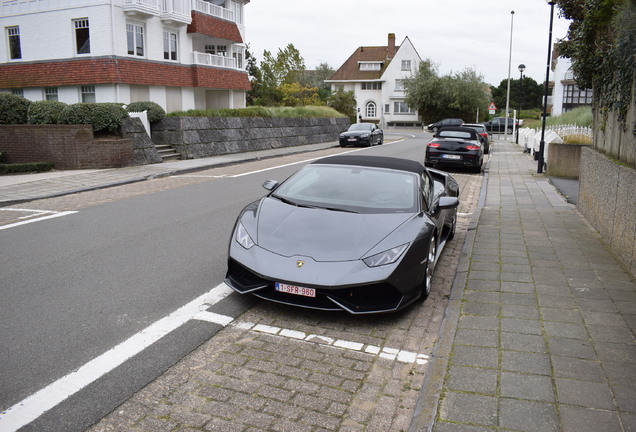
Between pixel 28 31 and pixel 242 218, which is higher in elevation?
pixel 28 31

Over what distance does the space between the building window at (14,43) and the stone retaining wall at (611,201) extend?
95.0 feet

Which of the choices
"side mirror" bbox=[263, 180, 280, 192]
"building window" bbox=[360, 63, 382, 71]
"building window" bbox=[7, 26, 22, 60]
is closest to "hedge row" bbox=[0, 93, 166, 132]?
"side mirror" bbox=[263, 180, 280, 192]

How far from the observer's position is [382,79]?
250ft

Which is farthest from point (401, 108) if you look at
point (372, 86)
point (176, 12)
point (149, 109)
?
point (149, 109)

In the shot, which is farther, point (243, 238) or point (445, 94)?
point (445, 94)

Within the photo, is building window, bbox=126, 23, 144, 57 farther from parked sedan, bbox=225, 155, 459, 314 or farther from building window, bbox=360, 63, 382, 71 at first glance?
building window, bbox=360, 63, 382, 71

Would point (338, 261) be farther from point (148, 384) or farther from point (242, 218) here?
point (148, 384)

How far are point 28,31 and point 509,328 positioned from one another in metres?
30.7

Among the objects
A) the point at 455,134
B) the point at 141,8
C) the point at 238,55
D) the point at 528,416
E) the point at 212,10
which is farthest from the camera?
the point at 238,55

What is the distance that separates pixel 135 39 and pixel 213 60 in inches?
269

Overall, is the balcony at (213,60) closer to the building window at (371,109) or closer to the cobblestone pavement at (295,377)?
the cobblestone pavement at (295,377)

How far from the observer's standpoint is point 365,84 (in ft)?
A: 255

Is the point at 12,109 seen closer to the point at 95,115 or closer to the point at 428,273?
the point at 95,115

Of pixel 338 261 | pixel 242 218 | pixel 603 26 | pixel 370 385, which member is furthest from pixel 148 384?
pixel 603 26
